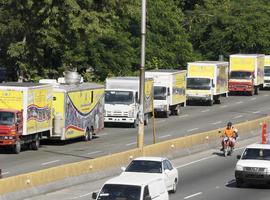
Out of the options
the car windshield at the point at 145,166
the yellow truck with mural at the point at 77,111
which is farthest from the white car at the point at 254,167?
the yellow truck with mural at the point at 77,111

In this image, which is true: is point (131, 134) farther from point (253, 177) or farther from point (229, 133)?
point (253, 177)

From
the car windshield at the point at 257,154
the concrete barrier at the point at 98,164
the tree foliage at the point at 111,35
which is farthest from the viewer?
the tree foliage at the point at 111,35

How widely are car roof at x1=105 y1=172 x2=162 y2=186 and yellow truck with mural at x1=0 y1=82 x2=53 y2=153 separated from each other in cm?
1619

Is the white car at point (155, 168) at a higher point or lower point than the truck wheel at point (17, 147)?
higher

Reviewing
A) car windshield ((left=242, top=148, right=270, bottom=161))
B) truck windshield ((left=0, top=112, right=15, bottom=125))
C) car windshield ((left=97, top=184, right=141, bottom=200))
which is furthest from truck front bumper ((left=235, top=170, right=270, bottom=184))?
truck windshield ((left=0, top=112, right=15, bottom=125))

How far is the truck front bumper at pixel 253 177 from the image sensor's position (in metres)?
32.2

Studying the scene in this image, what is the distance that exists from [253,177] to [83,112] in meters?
18.0

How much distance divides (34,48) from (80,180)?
34.2 metres

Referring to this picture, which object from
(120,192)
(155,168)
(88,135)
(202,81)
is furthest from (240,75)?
(120,192)

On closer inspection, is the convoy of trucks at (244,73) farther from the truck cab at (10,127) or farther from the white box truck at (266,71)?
the truck cab at (10,127)

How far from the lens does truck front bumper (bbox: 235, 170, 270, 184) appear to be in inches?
1266

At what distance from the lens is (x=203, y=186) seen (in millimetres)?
33312

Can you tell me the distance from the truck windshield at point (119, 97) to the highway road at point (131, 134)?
5.62ft

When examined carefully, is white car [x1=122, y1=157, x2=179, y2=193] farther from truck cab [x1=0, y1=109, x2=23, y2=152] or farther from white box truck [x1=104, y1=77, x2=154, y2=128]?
white box truck [x1=104, y1=77, x2=154, y2=128]
